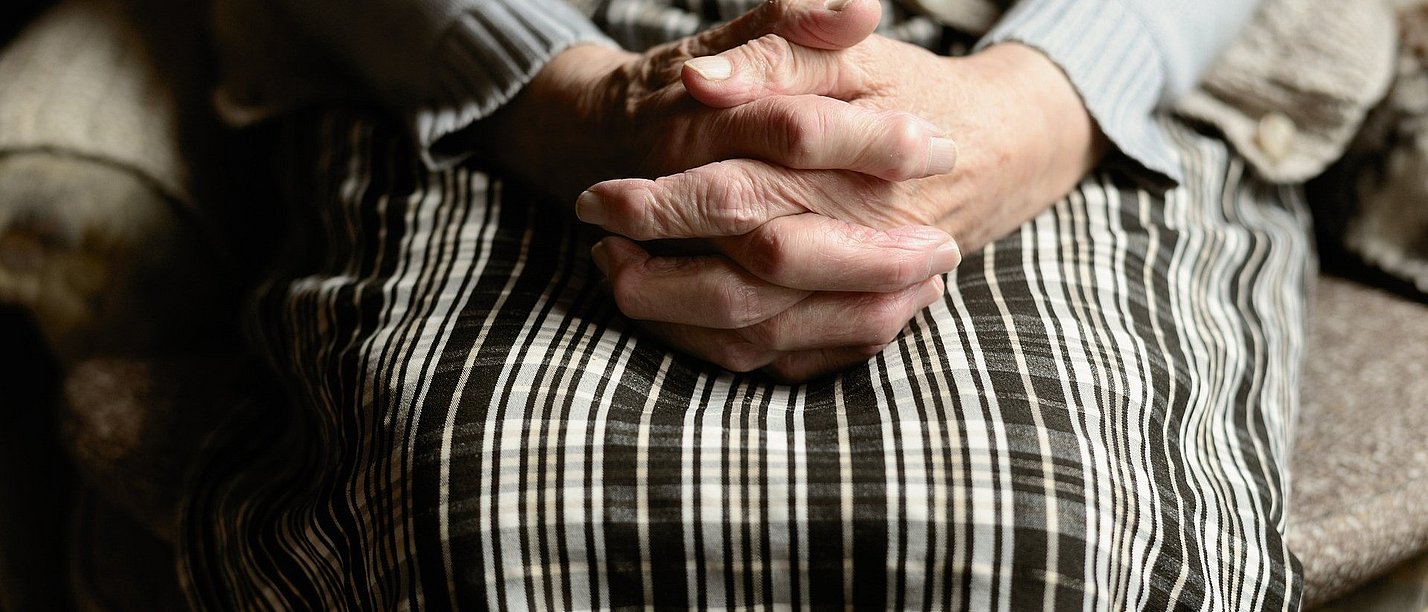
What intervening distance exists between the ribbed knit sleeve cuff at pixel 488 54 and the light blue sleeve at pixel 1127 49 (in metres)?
0.28

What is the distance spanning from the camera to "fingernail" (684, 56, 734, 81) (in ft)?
1.62

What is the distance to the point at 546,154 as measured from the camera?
2.03 ft

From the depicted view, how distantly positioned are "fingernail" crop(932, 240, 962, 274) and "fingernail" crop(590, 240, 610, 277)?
0.54ft

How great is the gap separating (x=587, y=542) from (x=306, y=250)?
0.43 metres

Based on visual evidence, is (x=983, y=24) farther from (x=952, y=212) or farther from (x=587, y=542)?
(x=587, y=542)

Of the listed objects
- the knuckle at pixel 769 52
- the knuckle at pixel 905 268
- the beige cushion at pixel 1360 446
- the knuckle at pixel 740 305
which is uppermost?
the knuckle at pixel 769 52

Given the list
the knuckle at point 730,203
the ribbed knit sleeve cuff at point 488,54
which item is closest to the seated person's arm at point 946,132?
the knuckle at point 730,203

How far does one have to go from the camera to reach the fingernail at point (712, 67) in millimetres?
492

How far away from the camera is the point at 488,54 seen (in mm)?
657

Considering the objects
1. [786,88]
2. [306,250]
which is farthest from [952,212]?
[306,250]

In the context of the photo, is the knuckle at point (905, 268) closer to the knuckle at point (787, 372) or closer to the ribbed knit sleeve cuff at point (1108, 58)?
the knuckle at point (787, 372)

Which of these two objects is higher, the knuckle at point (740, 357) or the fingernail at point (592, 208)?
the fingernail at point (592, 208)

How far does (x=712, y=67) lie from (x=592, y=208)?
3.6 inches

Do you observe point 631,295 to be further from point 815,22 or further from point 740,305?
point 815,22
